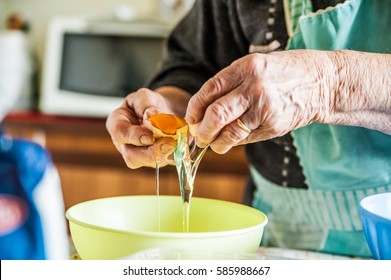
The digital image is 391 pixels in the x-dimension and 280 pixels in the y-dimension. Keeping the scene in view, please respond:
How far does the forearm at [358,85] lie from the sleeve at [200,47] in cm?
33

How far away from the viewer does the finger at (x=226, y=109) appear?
586 mm

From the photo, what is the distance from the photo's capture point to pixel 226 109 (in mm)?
587

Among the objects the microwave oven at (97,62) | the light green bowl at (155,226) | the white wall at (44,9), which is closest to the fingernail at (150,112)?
the light green bowl at (155,226)

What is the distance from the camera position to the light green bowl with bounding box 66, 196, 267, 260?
518 millimetres

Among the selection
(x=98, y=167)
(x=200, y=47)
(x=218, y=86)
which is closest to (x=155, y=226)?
(x=218, y=86)

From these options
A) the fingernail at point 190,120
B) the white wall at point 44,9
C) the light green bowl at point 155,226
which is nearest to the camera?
the light green bowl at point 155,226

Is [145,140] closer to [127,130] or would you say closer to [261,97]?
[127,130]

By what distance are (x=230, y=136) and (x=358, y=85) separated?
0.14 meters

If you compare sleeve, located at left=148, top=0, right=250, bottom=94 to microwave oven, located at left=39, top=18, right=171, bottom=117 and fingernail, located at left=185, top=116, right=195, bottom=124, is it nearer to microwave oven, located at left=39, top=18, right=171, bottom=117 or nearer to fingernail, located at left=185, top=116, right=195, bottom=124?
fingernail, located at left=185, top=116, right=195, bottom=124

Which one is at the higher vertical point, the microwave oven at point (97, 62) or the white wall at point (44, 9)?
the white wall at point (44, 9)

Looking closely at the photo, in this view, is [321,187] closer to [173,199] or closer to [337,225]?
[337,225]

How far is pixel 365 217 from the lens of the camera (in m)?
0.56

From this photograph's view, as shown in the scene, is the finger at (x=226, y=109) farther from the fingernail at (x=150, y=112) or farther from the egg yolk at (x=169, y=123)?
the fingernail at (x=150, y=112)
